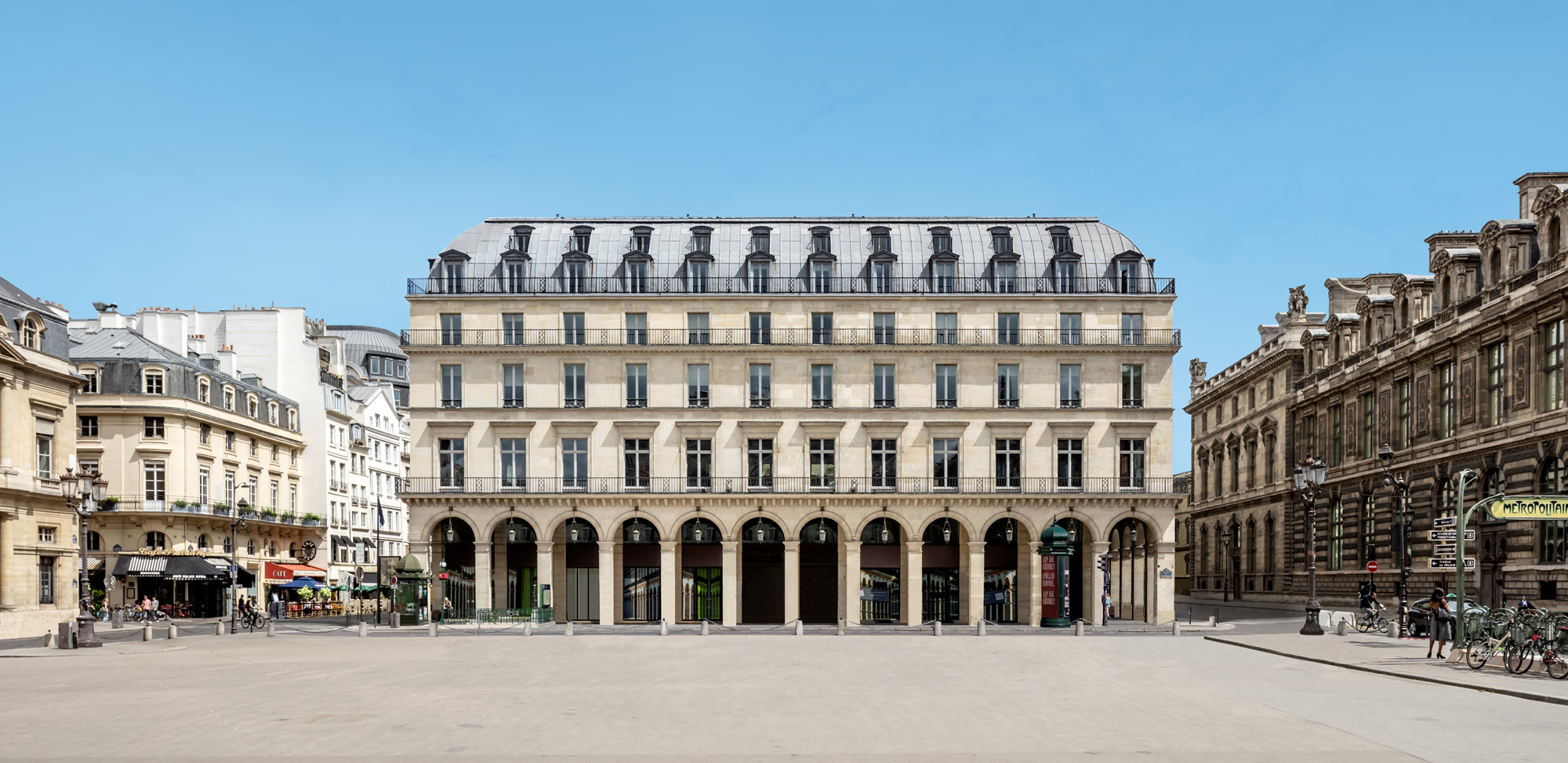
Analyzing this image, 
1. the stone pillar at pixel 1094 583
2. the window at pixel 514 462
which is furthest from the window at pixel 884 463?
the window at pixel 514 462

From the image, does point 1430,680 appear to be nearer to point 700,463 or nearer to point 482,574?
→ point 700,463

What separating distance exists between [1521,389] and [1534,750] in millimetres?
40624

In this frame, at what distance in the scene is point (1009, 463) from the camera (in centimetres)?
6375

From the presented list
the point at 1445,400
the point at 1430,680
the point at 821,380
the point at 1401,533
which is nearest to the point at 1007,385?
the point at 821,380

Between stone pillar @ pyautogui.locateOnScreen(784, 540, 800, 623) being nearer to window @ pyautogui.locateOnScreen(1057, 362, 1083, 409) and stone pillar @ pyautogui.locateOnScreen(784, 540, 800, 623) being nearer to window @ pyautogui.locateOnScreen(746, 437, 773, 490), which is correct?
window @ pyautogui.locateOnScreen(746, 437, 773, 490)

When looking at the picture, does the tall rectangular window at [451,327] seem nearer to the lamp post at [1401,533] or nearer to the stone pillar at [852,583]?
the stone pillar at [852,583]

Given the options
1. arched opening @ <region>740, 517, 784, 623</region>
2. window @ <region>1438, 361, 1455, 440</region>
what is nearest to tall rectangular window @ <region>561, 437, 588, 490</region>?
arched opening @ <region>740, 517, 784, 623</region>

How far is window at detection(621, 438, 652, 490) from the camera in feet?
Result: 211

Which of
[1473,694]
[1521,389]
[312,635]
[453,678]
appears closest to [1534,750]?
[1473,694]

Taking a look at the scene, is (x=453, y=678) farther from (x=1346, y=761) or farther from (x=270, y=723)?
(x=1346, y=761)

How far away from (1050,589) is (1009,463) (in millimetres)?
6869

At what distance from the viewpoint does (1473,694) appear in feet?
83.7

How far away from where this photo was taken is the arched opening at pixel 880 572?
6519 cm

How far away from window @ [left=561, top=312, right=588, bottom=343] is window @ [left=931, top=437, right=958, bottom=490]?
16416 mm
